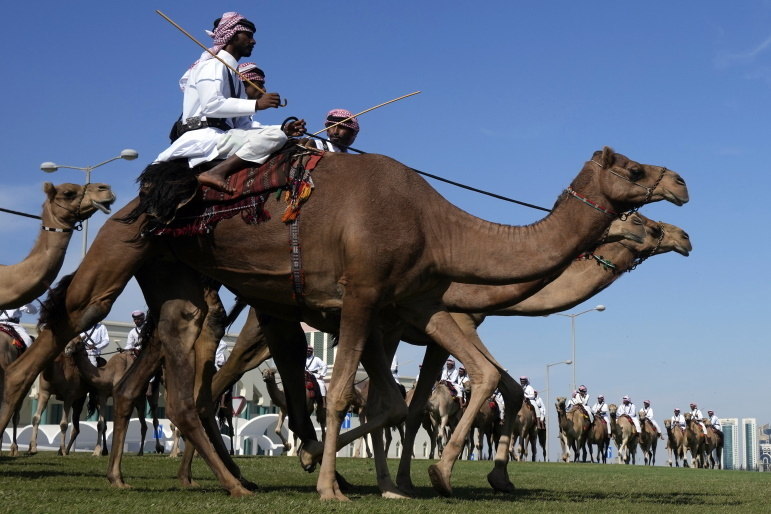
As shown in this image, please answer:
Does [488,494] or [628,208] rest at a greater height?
[628,208]

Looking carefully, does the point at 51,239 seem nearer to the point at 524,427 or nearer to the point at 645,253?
the point at 645,253

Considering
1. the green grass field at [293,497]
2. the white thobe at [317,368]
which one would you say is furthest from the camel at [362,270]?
the white thobe at [317,368]

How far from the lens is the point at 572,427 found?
142 ft

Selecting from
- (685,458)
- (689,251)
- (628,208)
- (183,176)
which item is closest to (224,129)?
(183,176)

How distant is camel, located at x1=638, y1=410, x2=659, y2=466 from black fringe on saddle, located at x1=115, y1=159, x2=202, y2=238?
136 feet

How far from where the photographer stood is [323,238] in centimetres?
945

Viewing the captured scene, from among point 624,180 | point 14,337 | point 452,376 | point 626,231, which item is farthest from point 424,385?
point 452,376

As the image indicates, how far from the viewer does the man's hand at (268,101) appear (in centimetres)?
999

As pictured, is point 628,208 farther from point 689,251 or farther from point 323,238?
point 689,251

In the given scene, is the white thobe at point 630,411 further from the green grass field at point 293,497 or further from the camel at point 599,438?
the green grass field at point 293,497

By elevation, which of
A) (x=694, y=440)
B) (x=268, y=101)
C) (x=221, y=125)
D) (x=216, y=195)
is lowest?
(x=694, y=440)

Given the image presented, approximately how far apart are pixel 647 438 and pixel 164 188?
139 feet

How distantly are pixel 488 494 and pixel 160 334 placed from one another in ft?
12.2

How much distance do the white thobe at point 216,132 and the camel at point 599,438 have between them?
36272mm
